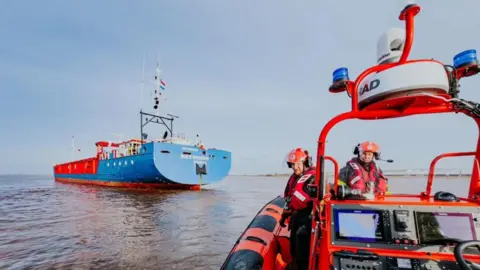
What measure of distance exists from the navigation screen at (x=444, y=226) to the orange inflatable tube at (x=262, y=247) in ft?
5.56

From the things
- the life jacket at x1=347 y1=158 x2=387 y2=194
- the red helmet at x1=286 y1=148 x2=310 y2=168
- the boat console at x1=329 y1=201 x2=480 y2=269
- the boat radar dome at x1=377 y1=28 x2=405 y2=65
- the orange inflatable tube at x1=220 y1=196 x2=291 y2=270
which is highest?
the boat radar dome at x1=377 y1=28 x2=405 y2=65

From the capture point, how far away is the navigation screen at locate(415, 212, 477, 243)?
6.70ft

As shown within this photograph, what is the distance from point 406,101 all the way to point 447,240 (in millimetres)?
1072

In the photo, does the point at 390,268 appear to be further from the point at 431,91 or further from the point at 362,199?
the point at 431,91

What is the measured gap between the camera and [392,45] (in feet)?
7.61

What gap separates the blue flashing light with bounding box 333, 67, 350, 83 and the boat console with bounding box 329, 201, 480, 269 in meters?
1.20

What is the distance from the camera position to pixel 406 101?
6.81 ft

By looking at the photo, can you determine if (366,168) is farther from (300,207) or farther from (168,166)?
(168,166)

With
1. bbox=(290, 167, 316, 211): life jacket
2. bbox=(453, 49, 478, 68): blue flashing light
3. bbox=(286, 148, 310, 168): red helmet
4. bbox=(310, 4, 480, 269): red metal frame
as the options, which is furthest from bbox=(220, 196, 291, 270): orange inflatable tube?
bbox=(453, 49, 478, 68): blue flashing light

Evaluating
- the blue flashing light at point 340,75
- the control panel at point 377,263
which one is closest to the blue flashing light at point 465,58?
the blue flashing light at point 340,75

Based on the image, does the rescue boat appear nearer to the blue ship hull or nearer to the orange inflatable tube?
the orange inflatable tube

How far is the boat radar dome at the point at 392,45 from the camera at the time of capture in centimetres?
229

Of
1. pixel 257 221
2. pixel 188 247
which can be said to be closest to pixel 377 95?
pixel 257 221

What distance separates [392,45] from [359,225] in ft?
5.01
